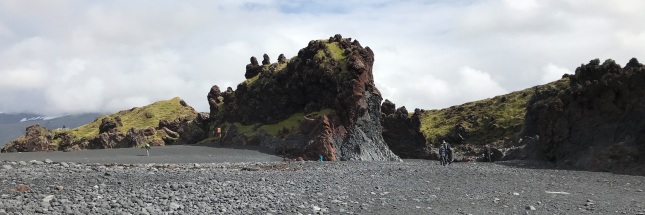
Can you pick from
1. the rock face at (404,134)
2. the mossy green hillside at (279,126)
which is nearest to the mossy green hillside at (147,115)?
the mossy green hillside at (279,126)

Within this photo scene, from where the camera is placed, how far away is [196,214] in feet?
43.8

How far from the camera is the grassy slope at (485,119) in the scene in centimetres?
10062

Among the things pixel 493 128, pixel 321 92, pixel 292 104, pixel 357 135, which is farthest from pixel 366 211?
pixel 493 128

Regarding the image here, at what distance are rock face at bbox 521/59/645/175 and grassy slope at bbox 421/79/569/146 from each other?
50618 millimetres

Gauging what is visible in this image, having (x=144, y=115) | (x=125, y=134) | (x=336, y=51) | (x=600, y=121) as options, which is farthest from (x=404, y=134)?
(x=144, y=115)

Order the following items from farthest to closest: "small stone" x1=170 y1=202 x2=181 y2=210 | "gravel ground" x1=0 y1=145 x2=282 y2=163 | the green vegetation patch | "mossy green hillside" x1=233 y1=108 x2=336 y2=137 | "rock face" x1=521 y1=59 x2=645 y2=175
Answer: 1. the green vegetation patch
2. "mossy green hillside" x1=233 y1=108 x2=336 y2=137
3. "gravel ground" x1=0 y1=145 x2=282 y2=163
4. "rock face" x1=521 y1=59 x2=645 y2=175
5. "small stone" x1=170 y1=202 x2=181 y2=210

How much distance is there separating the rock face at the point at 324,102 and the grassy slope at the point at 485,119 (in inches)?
1852

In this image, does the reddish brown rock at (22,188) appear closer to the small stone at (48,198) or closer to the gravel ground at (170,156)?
the small stone at (48,198)

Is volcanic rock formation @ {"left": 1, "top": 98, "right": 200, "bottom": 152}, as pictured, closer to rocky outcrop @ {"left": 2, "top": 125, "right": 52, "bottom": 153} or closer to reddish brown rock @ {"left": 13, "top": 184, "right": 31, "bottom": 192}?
rocky outcrop @ {"left": 2, "top": 125, "right": 52, "bottom": 153}

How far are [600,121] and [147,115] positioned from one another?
8091 cm

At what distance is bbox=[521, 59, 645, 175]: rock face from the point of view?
1339 inches

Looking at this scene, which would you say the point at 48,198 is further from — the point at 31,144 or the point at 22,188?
the point at 31,144

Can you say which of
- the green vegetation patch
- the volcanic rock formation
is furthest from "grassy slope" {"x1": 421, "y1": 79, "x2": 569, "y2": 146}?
the volcanic rock formation

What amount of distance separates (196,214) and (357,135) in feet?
137
